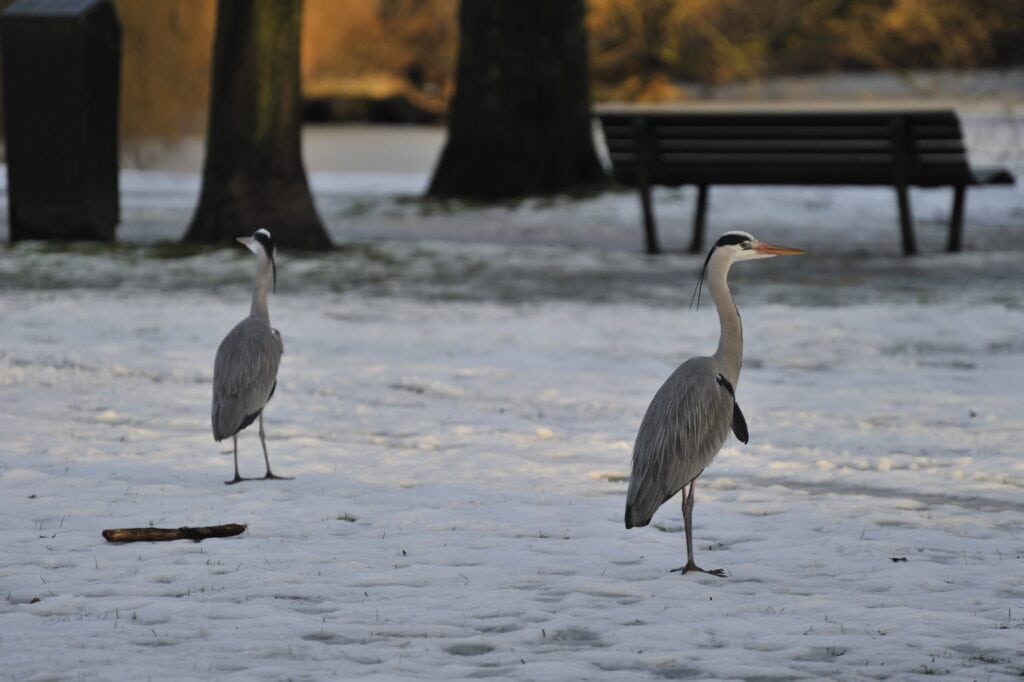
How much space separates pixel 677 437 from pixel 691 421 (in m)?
0.10

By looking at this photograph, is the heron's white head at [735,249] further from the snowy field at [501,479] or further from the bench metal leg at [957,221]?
the bench metal leg at [957,221]

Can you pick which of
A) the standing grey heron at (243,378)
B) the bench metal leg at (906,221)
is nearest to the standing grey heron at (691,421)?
the standing grey heron at (243,378)

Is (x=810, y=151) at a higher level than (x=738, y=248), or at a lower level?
lower

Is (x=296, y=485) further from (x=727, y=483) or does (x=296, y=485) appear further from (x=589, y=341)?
(x=589, y=341)

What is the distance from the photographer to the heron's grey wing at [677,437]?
5.64 m

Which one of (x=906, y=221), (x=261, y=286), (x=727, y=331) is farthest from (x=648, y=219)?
(x=727, y=331)

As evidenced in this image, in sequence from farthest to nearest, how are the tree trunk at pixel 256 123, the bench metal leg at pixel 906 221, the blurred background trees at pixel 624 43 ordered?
the blurred background trees at pixel 624 43, the tree trunk at pixel 256 123, the bench metal leg at pixel 906 221

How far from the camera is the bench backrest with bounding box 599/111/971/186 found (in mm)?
14133

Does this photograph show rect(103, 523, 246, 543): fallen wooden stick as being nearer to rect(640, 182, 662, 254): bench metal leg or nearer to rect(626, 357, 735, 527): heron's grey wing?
rect(626, 357, 735, 527): heron's grey wing

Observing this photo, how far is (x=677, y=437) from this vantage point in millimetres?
5668

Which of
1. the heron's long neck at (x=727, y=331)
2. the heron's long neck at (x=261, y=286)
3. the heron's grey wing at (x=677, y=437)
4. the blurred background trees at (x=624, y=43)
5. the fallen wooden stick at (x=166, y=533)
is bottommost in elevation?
the blurred background trees at (x=624, y=43)

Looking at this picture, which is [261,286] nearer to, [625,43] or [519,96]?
[519,96]

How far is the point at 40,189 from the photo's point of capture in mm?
15188

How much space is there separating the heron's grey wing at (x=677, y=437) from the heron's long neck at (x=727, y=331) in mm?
73
